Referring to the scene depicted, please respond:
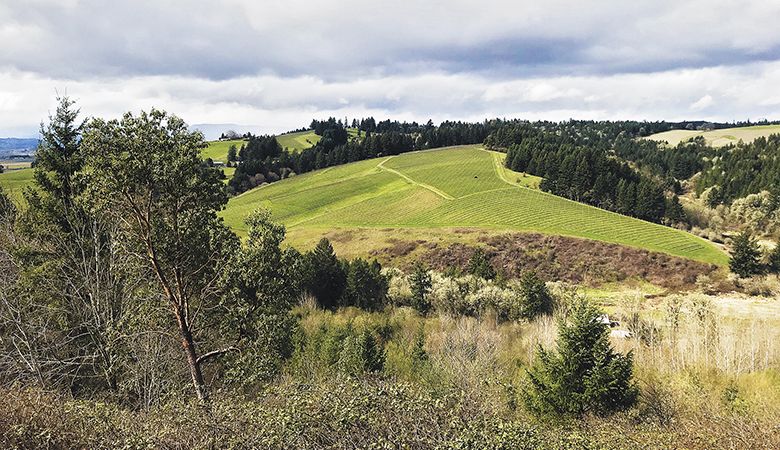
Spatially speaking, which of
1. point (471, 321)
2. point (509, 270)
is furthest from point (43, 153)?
point (509, 270)

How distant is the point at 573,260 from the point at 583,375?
48.2 meters

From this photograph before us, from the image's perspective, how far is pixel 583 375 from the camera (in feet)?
53.5

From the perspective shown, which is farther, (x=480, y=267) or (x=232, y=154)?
(x=232, y=154)

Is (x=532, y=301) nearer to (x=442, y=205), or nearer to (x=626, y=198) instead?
(x=442, y=205)

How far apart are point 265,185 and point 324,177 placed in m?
14.9

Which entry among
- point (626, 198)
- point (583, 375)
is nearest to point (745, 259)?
point (626, 198)

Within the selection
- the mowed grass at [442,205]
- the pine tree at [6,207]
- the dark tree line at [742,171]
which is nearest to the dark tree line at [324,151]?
the mowed grass at [442,205]

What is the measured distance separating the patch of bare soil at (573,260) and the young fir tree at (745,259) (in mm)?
2735

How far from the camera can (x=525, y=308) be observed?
43.8m

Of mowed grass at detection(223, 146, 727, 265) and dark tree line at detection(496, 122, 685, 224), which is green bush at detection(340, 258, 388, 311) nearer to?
mowed grass at detection(223, 146, 727, 265)

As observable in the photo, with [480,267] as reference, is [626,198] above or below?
above

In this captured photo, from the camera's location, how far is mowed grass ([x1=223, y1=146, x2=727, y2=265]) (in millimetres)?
68250

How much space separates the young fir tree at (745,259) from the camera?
5538cm

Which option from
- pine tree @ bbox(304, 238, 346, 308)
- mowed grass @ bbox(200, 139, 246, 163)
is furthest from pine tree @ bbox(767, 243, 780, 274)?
mowed grass @ bbox(200, 139, 246, 163)
